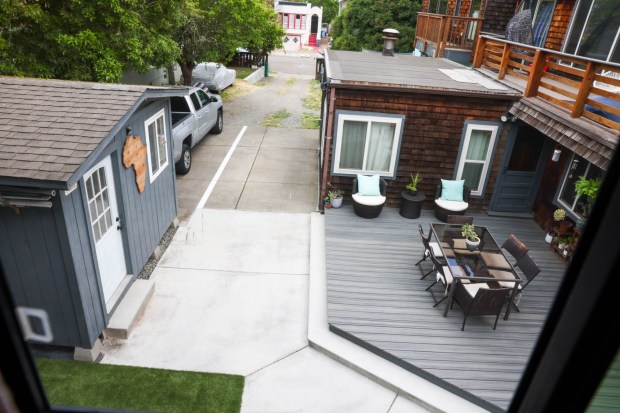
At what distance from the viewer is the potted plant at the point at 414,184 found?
10.0 metres

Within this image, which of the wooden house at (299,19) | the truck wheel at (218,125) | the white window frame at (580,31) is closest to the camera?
the white window frame at (580,31)

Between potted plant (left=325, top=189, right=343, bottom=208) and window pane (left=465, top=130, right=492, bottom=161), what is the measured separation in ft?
10.2

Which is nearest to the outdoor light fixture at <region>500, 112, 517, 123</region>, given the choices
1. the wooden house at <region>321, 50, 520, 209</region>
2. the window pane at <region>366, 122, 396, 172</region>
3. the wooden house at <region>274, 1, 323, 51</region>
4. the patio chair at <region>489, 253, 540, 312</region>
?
the wooden house at <region>321, 50, 520, 209</region>

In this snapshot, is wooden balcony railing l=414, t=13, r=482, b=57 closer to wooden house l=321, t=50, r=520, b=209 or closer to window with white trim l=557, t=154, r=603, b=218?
wooden house l=321, t=50, r=520, b=209

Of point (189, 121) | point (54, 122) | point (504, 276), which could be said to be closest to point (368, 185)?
point (504, 276)

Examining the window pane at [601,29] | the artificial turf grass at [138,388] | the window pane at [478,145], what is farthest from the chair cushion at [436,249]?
the window pane at [601,29]

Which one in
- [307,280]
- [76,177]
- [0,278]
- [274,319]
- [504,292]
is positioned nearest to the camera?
[0,278]

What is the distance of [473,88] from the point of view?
9.41m

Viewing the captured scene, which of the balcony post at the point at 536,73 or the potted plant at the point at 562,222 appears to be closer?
the balcony post at the point at 536,73

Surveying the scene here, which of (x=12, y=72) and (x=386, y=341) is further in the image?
(x=12, y=72)

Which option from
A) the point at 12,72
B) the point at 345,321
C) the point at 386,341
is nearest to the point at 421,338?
the point at 386,341

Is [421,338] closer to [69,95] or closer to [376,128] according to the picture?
[376,128]

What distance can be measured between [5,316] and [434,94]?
9.46m

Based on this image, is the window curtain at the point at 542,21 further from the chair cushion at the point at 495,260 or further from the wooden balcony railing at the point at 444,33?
the chair cushion at the point at 495,260
